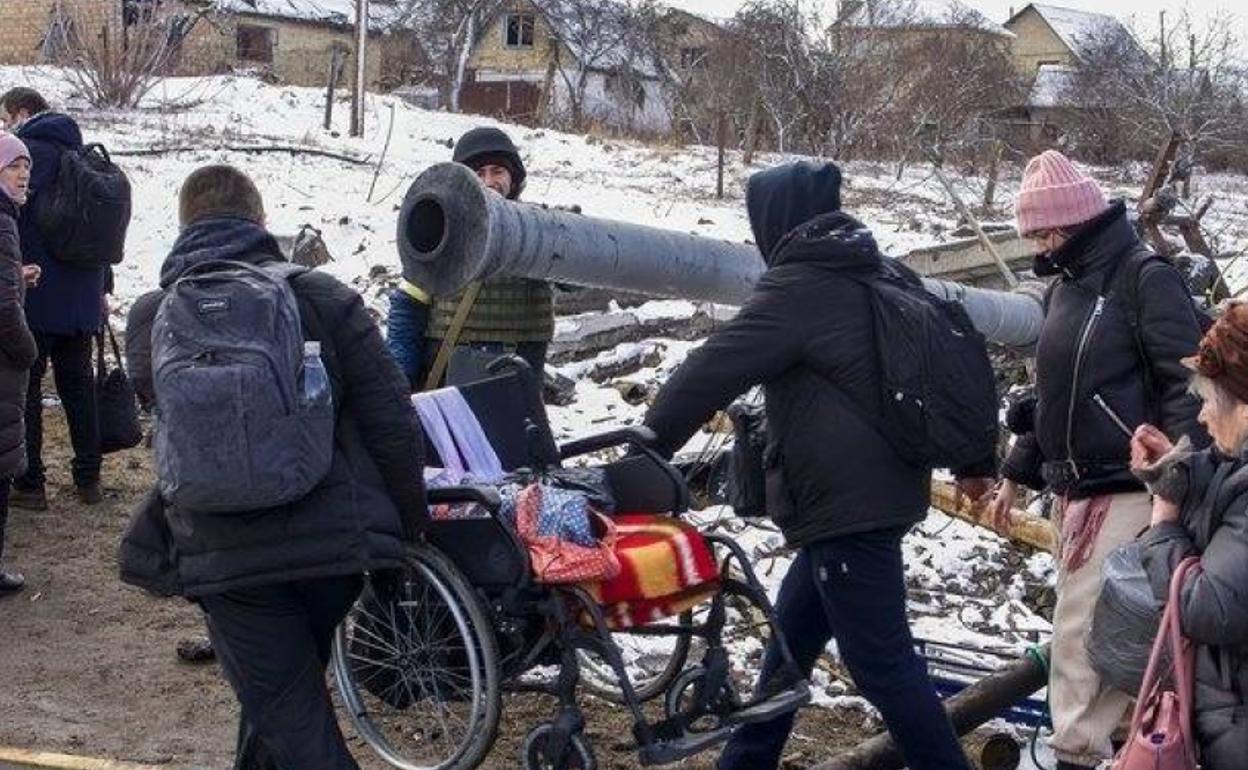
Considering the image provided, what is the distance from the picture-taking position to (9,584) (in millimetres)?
5930

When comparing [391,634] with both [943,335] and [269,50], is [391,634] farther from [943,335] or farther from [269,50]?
[269,50]

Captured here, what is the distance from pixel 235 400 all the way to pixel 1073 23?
61683 millimetres

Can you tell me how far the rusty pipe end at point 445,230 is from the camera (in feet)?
12.7

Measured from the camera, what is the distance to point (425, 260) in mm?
4000

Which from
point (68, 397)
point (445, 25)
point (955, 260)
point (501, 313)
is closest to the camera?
point (501, 313)

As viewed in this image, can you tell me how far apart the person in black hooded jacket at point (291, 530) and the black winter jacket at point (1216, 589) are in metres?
1.65

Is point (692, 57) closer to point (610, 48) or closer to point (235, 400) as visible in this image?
point (610, 48)

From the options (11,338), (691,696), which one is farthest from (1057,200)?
(11,338)

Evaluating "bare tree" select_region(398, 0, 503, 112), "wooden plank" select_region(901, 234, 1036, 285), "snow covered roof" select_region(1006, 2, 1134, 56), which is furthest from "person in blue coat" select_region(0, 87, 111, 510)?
"snow covered roof" select_region(1006, 2, 1134, 56)

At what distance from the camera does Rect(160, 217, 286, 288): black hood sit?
362 centimetres

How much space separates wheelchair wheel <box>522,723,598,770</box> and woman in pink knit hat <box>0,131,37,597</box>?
2.53m

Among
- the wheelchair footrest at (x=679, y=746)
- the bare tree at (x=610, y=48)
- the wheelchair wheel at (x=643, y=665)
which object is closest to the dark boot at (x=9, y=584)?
the wheelchair wheel at (x=643, y=665)

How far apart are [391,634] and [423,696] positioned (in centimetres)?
18

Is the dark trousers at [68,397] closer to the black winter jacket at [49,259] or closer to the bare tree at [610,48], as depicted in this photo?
the black winter jacket at [49,259]
